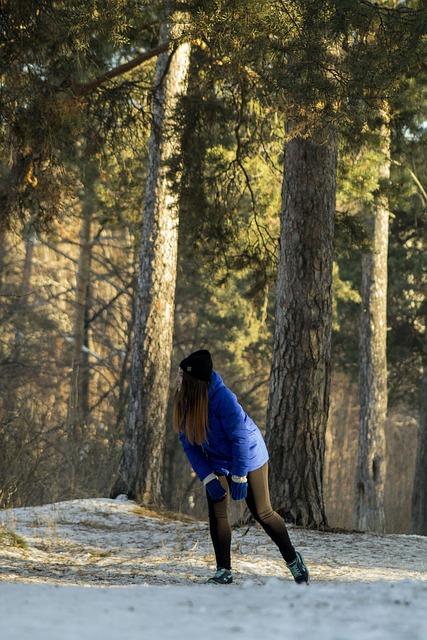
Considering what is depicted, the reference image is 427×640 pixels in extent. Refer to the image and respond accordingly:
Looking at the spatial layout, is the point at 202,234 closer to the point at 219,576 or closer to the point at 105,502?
the point at 105,502

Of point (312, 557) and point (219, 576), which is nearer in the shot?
point (219, 576)

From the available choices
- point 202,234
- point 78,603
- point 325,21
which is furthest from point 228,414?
point 202,234

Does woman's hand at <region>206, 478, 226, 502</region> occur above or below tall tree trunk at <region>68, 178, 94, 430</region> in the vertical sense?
below

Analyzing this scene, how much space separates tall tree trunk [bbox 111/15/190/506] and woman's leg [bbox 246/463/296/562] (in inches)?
260

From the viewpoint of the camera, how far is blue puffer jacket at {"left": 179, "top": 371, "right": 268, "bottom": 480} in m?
6.07

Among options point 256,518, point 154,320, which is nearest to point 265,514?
point 256,518

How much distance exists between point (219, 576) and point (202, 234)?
26.4 feet

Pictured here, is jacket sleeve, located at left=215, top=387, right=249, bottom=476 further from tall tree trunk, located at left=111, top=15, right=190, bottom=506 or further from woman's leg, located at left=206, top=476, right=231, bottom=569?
tall tree trunk, located at left=111, top=15, right=190, bottom=506

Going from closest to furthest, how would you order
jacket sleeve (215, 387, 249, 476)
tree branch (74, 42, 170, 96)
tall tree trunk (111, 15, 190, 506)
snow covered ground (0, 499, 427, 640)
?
1. snow covered ground (0, 499, 427, 640)
2. jacket sleeve (215, 387, 249, 476)
3. tree branch (74, 42, 170, 96)
4. tall tree trunk (111, 15, 190, 506)

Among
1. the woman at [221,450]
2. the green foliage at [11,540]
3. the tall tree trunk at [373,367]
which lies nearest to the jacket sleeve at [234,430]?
the woman at [221,450]

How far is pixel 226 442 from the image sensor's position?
245 inches

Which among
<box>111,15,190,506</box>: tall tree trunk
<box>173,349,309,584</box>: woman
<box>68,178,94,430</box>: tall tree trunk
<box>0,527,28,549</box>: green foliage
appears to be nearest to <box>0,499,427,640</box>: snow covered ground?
<box>0,527,28,549</box>: green foliage

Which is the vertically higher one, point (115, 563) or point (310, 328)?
point (310, 328)

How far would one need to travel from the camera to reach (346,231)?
12688mm
